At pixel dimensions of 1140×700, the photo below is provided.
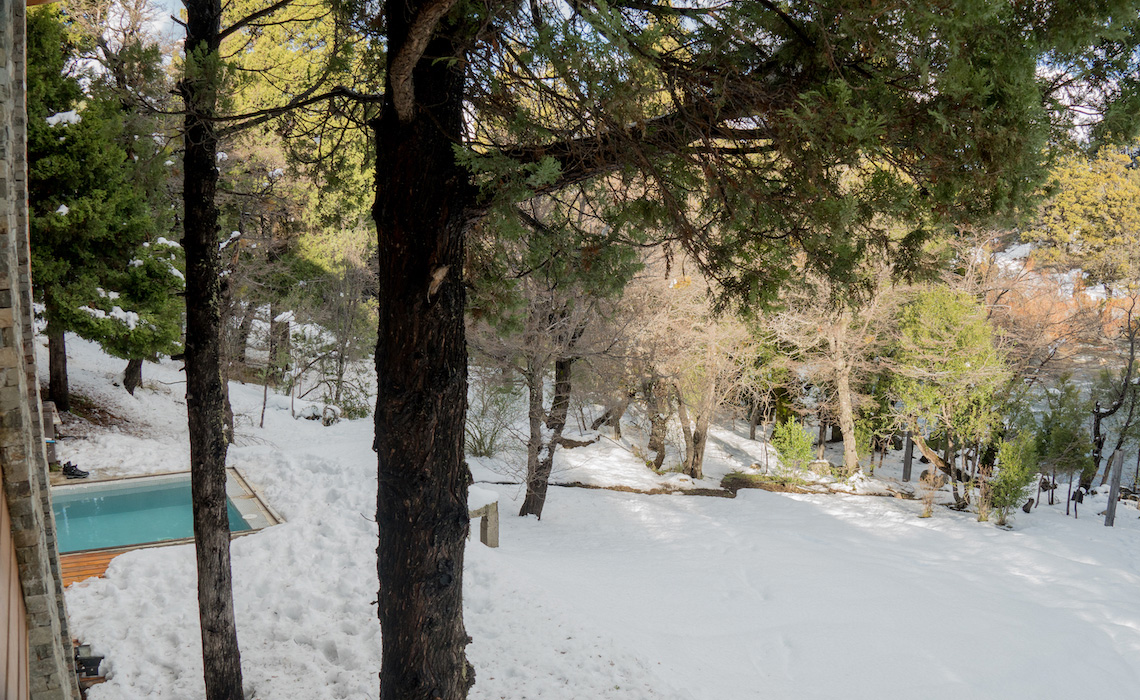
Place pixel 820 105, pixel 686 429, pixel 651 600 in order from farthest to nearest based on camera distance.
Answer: pixel 686 429, pixel 651 600, pixel 820 105

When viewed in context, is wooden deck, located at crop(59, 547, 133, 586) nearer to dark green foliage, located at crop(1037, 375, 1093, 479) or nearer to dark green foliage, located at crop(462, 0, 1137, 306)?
dark green foliage, located at crop(462, 0, 1137, 306)

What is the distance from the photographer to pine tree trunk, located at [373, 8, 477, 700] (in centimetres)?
326

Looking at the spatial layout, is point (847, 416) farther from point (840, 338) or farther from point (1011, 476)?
point (1011, 476)

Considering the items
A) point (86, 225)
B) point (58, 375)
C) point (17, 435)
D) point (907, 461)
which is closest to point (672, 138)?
point (17, 435)

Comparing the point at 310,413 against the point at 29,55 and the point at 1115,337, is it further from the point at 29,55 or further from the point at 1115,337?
the point at 1115,337

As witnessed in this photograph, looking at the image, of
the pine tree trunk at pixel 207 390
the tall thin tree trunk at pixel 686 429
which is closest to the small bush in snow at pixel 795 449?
the tall thin tree trunk at pixel 686 429

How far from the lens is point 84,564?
6.58 m

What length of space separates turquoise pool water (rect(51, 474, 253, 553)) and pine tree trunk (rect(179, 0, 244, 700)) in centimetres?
369

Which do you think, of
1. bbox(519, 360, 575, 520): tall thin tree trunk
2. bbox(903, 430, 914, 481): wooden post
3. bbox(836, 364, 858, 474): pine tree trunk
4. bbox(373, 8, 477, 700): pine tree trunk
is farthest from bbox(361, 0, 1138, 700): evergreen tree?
bbox(903, 430, 914, 481): wooden post

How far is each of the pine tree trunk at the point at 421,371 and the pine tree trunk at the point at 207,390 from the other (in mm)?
1484

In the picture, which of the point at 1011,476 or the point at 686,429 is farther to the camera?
the point at 686,429

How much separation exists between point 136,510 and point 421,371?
26.7ft

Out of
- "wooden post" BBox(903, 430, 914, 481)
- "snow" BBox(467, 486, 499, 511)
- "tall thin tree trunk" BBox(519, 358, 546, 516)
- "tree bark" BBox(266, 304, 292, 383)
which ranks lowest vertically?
"wooden post" BBox(903, 430, 914, 481)

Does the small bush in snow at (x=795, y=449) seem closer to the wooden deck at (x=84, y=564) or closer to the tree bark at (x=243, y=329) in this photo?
the tree bark at (x=243, y=329)
